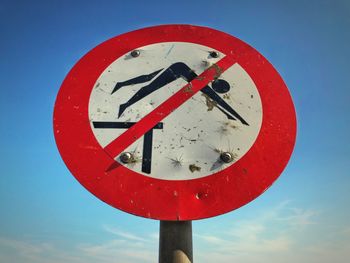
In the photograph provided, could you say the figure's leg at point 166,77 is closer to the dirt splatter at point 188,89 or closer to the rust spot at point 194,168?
the dirt splatter at point 188,89

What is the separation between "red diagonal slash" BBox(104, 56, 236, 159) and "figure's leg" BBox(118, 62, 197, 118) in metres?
0.05

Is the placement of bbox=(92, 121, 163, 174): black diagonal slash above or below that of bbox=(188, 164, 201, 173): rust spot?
above

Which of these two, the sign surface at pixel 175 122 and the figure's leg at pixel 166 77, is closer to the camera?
the sign surface at pixel 175 122

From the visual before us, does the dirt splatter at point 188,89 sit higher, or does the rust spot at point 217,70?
the rust spot at point 217,70

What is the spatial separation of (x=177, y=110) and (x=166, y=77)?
0.59ft

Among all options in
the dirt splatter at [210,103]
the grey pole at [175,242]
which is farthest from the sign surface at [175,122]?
the grey pole at [175,242]

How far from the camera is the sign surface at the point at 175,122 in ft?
3.43

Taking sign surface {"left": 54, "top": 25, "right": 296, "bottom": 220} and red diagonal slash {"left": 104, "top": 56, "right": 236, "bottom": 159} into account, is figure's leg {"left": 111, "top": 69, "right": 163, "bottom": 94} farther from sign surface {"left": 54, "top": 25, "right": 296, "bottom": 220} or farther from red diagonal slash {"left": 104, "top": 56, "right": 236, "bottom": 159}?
red diagonal slash {"left": 104, "top": 56, "right": 236, "bottom": 159}

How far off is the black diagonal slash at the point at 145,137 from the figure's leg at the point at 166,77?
0.37 ft

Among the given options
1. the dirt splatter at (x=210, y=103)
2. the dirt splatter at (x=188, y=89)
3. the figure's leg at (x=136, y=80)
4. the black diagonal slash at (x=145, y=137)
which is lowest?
the black diagonal slash at (x=145, y=137)

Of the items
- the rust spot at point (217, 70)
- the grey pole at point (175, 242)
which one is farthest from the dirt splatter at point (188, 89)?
the grey pole at point (175, 242)

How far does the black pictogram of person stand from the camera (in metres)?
1.20

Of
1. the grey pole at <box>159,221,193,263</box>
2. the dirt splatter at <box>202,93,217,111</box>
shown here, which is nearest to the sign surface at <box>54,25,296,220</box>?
the dirt splatter at <box>202,93,217,111</box>

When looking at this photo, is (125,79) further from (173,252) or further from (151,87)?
(173,252)
